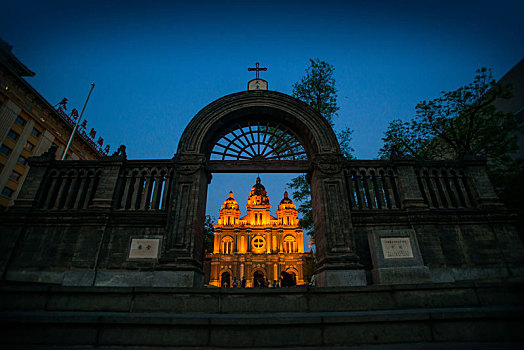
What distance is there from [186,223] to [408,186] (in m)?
9.76

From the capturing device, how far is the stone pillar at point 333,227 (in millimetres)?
9312

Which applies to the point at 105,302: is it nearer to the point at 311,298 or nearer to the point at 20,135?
the point at 311,298

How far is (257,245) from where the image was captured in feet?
187

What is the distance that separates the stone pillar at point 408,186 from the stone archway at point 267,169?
2643 millimetres

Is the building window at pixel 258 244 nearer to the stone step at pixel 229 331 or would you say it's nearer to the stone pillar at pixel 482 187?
the stone pillar at pixel 482 187

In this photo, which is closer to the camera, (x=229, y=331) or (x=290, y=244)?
(x=229, y=331)

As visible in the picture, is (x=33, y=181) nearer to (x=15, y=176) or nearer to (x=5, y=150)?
(x=5, y=150)

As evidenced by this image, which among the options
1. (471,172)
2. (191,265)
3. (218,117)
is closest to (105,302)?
(191,265)

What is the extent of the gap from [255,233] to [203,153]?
158ft

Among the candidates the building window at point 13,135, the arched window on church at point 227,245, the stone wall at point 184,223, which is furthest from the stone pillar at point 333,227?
the arched window on church at point 227,245

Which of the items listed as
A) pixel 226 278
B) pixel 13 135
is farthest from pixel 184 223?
pixel 226 278

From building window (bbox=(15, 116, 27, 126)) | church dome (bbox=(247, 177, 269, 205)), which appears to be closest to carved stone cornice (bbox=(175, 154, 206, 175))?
building window (bbox=(15, 116, 27, 126))

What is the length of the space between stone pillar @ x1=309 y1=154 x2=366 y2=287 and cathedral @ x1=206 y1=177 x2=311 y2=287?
39197 mm

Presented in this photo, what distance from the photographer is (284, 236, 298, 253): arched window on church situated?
5650 centimetres
